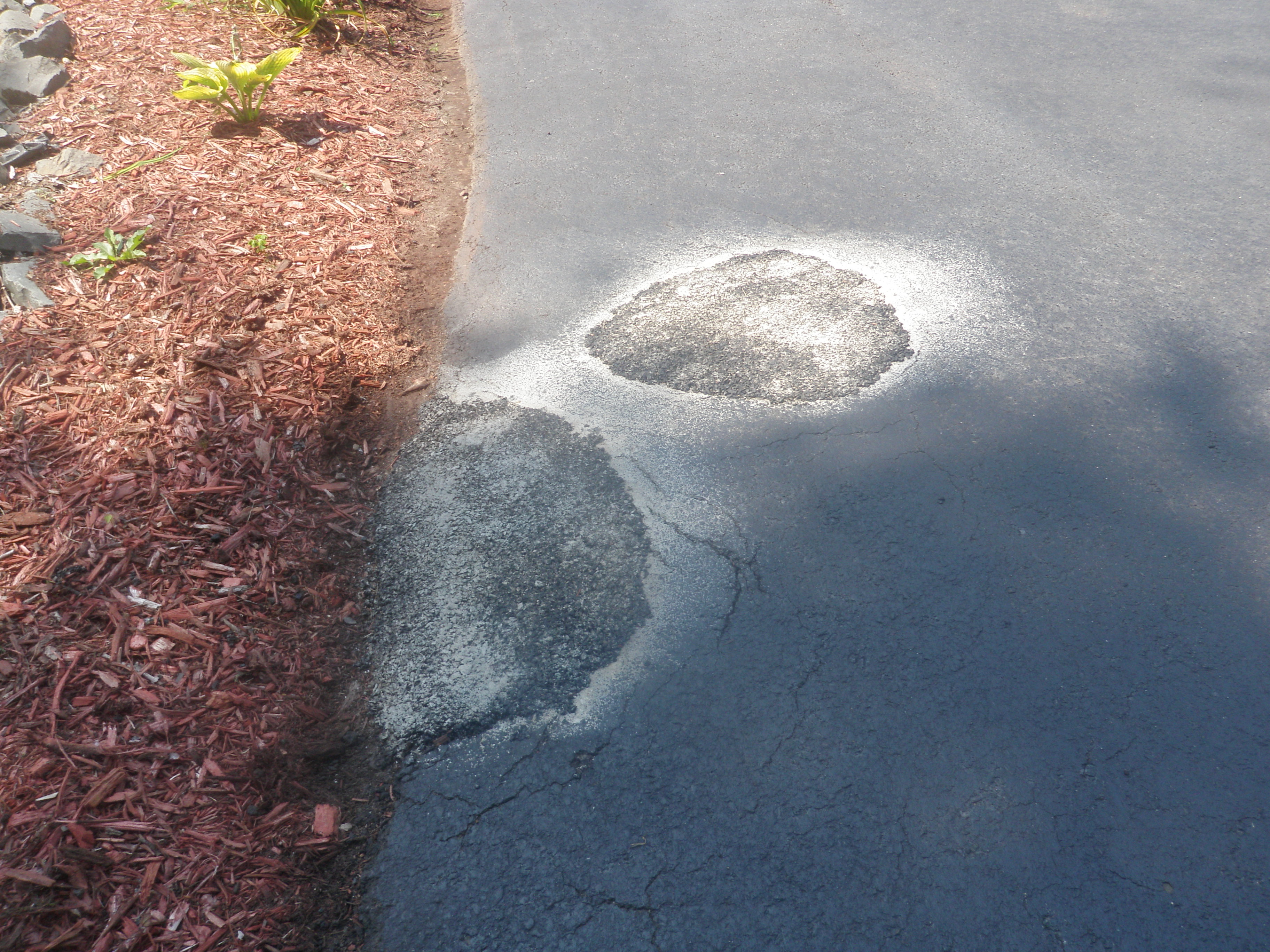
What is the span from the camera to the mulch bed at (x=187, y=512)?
8.35ft

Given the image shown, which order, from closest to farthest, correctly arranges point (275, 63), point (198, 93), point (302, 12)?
point (198, 93) < point (275, 63) < point (302, 12)

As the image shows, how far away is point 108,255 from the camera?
4508mm

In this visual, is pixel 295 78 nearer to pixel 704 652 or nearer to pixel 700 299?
pixel 700 299

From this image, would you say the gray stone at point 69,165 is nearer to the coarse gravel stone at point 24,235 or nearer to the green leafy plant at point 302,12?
the coarse gravel stone at point 24,235

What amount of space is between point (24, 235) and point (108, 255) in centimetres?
48

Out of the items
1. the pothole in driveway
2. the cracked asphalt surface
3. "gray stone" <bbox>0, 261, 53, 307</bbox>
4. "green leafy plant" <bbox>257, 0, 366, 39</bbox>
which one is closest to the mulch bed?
"gray stone" <bbox>0, 261, 53, 307</bbox>

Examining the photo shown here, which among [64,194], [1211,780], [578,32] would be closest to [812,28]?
[578,32]

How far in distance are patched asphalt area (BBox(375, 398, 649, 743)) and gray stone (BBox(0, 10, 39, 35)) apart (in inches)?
214

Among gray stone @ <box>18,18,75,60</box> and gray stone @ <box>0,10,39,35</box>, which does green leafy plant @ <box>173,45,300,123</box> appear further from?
gray stone @ <box>0,10,39,35</box>

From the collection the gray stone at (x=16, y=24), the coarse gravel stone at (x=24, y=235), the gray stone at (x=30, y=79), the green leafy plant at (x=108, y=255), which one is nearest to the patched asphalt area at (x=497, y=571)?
the green leafy plant at (x=108, y=255)

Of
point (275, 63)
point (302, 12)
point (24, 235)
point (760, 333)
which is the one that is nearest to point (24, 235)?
point (24, 235)

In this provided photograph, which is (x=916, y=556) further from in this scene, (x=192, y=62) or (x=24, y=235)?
(x=192, y=62)

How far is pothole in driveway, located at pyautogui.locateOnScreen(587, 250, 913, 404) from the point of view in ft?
14.0

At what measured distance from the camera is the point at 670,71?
7168 millimetres
